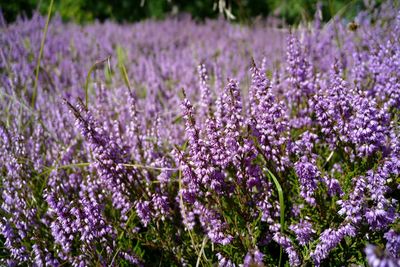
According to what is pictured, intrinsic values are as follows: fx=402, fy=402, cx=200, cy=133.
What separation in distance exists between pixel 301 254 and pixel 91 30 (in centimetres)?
774

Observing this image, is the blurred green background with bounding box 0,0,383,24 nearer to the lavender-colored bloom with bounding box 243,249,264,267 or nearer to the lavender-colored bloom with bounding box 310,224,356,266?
the lavender-colored bloom with bounding box 310,224,356,266

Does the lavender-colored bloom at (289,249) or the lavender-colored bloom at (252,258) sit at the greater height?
the lavender-colored bloom at (252,258)

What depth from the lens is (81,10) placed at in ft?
41.1

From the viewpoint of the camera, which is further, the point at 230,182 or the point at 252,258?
the point at 230,182

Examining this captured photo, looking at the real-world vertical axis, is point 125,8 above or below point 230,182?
above

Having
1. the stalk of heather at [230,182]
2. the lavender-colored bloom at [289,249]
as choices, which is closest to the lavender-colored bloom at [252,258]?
the stalk of heather at [230,182]

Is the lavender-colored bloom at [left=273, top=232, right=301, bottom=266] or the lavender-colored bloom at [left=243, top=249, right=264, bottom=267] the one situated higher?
the lavender-colored bloom at [left=243, top=249, right=264, bottom=267]

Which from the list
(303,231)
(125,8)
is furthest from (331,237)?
(125,8)

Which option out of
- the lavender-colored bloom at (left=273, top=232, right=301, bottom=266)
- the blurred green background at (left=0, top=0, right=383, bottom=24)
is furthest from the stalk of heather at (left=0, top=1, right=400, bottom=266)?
the blurred green background at (left=0, top=0, right=383, bottom=24)

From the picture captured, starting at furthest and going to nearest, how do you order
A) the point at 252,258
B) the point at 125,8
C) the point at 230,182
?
the point at 125,8 → the point at 230,182 → the point at 252,258

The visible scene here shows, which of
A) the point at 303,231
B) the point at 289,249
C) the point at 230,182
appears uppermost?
the point at 230,182

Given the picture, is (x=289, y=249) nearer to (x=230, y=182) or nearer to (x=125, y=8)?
(x=230, y=182)

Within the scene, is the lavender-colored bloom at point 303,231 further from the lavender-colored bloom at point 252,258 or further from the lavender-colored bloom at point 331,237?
the lavender-colored bloom at point 252,258

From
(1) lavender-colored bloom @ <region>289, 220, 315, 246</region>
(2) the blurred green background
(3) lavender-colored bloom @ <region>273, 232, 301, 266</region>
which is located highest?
(2) the blurred green background
